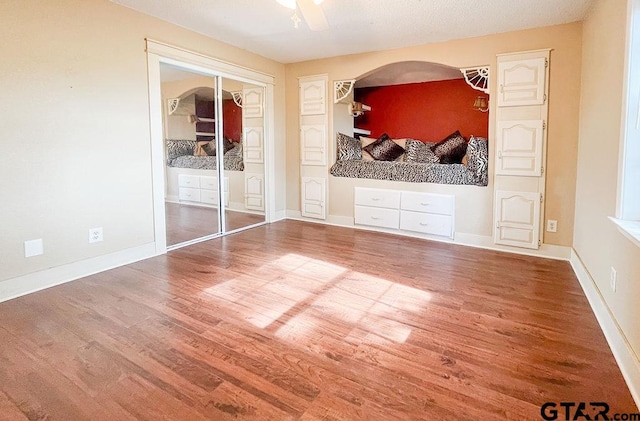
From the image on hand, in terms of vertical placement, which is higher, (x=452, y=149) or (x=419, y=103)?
(x=419, y=103)

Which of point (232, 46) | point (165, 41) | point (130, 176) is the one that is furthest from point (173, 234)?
point (232, 46)

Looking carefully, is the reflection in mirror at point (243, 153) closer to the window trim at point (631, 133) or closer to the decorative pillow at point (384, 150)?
the decorative pillow at point (384, 150)

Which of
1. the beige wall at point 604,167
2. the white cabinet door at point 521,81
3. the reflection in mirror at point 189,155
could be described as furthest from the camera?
the reflection in mirror at point 189,155

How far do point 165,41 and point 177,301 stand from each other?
2606mm

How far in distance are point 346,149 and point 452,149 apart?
1.48 m

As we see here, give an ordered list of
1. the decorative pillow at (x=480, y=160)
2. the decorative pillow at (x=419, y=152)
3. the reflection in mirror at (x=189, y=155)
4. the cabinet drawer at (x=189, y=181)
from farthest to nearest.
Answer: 1. the decorative pillow at (x=419, y=152)
2. the cabinet drawer at (x=189, y=181)
3. the decorative pillow at (x=480, y=160)
4. the reflection in mirror at (x=189, y=155)

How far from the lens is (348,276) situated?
318 centimetres

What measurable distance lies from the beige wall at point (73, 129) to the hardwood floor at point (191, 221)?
0.47m

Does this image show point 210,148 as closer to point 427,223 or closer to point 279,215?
point 279,215

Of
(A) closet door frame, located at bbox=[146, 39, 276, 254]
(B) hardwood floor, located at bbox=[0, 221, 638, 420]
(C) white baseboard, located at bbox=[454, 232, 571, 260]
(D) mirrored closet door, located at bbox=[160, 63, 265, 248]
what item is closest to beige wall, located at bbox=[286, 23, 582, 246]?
(C) white baseboard, located at bbox=[454, 232, 571, 260]

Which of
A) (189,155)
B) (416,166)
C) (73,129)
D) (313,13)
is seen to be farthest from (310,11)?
(416,166)

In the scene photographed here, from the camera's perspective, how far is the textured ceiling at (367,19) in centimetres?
321

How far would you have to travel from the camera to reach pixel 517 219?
12.9ft

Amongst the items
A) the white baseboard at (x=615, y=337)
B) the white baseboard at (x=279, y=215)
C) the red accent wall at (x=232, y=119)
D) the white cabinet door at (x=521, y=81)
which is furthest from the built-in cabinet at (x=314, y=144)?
the white baseboard at (x=615, y=337)
